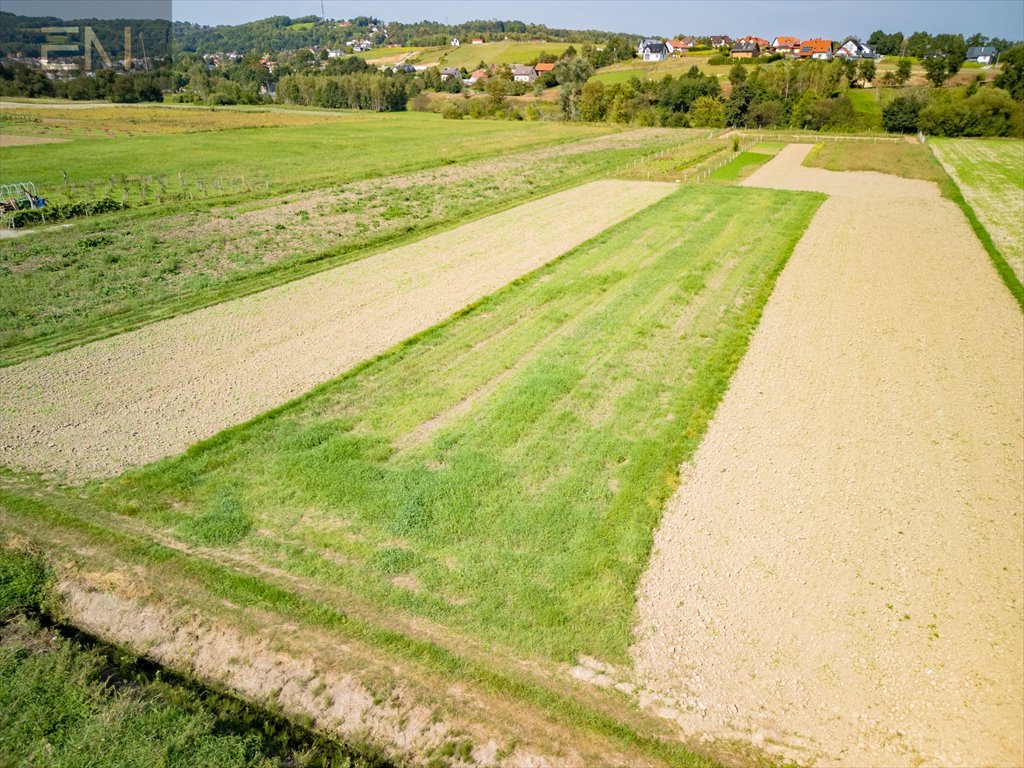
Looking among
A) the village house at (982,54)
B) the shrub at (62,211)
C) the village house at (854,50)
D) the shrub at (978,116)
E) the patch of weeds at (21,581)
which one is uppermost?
the village house at (854,50)

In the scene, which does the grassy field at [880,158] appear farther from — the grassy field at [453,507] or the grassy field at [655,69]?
the grassy field at [655,69]

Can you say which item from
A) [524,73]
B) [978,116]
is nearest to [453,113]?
[524,73]

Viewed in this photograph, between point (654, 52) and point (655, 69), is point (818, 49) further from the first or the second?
point (655, 69)

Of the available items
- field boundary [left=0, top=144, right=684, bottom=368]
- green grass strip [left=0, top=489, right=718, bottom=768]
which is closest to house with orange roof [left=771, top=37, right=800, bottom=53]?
field boundary [left=0, top=144, right=684, bottom=368]

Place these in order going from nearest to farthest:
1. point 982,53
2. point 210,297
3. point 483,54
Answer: point 210,297 → point 982,53 → point 483,54

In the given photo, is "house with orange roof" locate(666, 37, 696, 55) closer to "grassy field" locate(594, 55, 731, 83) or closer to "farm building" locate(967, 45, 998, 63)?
"grassy field" locate(594, 55, 731, 83)

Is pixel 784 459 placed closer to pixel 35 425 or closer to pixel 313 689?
pixel 313 689

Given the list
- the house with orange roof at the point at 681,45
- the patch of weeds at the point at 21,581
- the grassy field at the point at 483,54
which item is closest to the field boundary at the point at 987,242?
the patch of weeds at the point at 21,581
